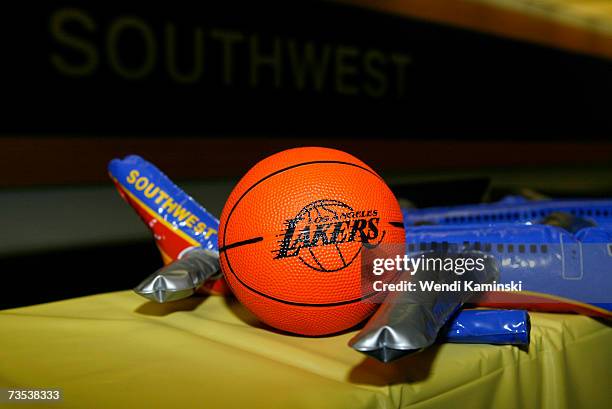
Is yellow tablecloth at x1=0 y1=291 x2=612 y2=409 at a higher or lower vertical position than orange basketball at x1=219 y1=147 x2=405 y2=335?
lower

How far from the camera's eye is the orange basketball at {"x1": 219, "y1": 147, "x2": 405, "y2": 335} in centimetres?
85

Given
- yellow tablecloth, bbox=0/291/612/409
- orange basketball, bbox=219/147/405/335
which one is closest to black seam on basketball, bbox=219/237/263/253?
orange basketball, bbox=219/147/405/335

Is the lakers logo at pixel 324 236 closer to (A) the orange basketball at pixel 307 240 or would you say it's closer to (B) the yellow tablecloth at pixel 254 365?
(A) the orange basketball at pixel 307 240

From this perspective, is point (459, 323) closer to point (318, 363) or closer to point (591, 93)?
point (318, 363)

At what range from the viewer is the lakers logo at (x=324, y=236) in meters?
0.85

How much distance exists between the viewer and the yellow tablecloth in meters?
0.70

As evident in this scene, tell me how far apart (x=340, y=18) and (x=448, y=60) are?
132 cm

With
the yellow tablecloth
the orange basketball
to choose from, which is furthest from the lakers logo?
the yellow tablecloth

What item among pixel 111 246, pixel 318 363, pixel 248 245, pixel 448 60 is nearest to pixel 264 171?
pixel 248 245

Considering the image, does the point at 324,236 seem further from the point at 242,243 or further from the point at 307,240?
the point at 242,243

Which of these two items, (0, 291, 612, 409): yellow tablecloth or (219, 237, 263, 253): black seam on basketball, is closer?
(0, 291, 612, 409): yellow tablecloth

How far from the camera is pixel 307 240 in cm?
85

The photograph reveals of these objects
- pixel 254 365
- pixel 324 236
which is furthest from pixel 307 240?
pixel 254 365

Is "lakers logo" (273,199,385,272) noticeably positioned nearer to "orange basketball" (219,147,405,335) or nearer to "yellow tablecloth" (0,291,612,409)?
"orange basketball" (219,147,405,335)
